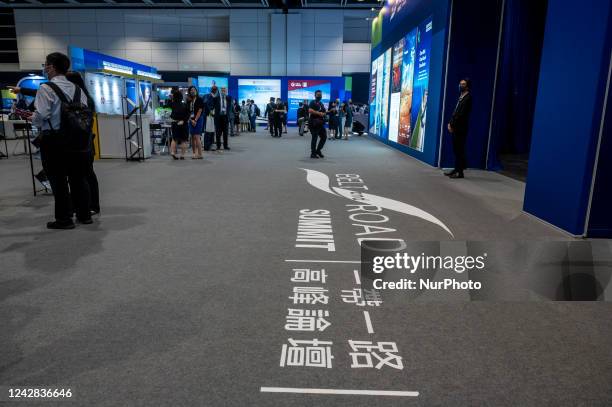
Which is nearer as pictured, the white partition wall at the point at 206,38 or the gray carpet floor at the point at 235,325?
the gray carpet floor at the point at 235,325

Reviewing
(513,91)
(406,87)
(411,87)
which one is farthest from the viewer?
(513,91)

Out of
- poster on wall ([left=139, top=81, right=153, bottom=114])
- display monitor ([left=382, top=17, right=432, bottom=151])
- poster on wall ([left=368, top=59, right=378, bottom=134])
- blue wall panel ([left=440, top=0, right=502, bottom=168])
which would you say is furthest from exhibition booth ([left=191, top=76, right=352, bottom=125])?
blue wall panel ([left=440, top=0, right=502, bottom=168])

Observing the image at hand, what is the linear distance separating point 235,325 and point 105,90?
420 inches

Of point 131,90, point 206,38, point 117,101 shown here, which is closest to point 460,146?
point 117,101

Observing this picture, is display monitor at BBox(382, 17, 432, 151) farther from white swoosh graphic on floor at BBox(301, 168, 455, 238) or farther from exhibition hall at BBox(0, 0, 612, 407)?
white swoosh graphic on floor at BBox(301, 168, 455, 238)

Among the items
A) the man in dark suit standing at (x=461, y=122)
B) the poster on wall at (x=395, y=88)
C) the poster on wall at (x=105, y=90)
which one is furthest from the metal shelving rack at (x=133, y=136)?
the poster on wall at (x=395, y=88)

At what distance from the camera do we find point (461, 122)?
6.84 m

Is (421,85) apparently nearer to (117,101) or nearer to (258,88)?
(117,101)

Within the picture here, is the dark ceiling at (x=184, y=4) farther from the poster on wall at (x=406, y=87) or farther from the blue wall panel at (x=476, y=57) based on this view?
the blue wall panel at (x=476, y=57)

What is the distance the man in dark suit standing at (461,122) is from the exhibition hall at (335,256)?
31 millimetres

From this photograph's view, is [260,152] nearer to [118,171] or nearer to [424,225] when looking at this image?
[118,171]

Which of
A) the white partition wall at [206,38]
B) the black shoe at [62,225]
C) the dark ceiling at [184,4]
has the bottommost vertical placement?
the black shoe at [62,225]

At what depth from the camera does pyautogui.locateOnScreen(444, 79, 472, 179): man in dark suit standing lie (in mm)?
6730

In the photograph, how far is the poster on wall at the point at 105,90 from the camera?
1034 centimetres
